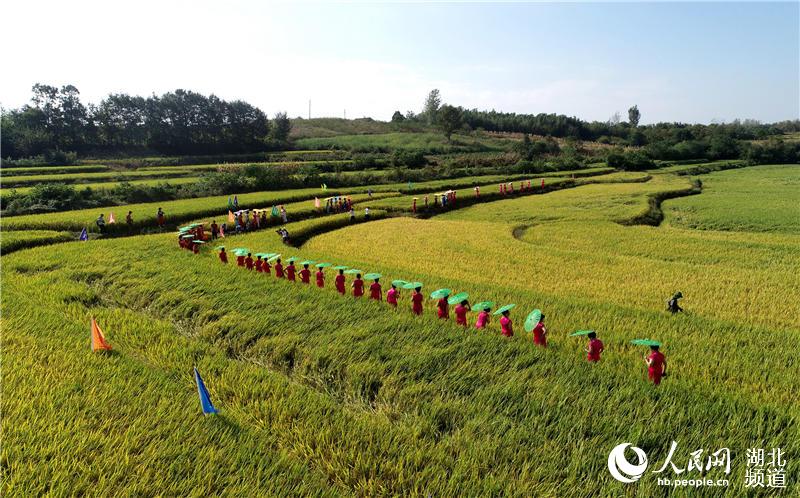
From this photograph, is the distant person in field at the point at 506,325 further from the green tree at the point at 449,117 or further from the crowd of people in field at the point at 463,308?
the green tree at the point at 449,117

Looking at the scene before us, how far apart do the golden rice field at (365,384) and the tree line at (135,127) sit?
52.8 m

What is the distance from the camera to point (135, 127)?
6169cm

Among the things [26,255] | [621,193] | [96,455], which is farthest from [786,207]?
[26,255]

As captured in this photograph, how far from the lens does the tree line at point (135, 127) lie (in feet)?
177

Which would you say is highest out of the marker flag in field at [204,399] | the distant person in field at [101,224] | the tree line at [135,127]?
the tree line at [135,127]

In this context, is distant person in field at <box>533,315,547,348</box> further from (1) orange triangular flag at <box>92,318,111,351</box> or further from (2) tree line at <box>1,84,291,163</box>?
(2) tree line at <box>1,84,291,163</box>

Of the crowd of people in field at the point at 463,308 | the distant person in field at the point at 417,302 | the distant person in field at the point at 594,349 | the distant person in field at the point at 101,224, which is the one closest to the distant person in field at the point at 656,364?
the crowd of people in field at the point at 463,308

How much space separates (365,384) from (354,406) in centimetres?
57

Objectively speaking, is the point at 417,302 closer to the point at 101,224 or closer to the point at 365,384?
the point at 365,384

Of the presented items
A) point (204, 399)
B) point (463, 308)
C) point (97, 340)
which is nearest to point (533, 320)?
point (463, 308)

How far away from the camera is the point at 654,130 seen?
103500 millimetres

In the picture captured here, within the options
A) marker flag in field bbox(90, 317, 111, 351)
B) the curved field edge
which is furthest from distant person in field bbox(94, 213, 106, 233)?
marker flag in field bbox(90, 317, 111, 351)

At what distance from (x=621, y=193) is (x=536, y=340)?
30.5 meters

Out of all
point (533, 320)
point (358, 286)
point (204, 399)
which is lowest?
point (204, 399)
